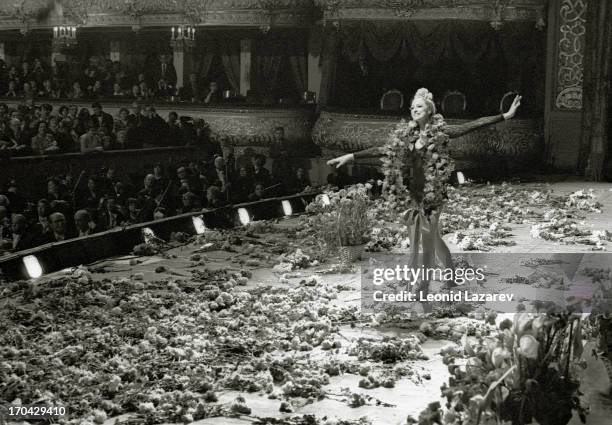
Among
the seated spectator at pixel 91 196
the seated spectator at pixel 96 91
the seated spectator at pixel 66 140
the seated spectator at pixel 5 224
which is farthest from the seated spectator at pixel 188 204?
the seated spectator at pixel 96 91

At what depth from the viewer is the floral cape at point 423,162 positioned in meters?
9.26

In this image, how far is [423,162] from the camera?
937 cm


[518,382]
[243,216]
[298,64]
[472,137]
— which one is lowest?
[243,216]

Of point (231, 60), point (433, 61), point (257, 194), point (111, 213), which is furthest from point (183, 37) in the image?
point (111, 213)

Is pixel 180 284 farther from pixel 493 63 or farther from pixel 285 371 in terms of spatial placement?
pixel 493 63

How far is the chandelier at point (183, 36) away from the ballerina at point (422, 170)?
1544 centimetres

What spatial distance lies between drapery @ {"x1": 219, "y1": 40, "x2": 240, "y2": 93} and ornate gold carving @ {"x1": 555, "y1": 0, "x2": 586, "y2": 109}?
8.44 meters

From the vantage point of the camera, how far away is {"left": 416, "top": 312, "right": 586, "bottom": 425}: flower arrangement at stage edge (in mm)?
4945

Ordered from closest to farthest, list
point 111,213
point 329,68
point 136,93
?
point 111,213
point 329,68
point 136,93

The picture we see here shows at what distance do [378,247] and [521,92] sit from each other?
1119 centimetres

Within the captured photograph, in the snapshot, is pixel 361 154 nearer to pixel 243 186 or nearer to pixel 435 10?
pixel 243 186

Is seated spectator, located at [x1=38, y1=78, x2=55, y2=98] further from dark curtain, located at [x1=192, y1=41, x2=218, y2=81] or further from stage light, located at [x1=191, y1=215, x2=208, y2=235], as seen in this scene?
stage light, located at [x1=191, y1=215, x2=208, y2=235]

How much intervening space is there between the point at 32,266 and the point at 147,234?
2.15 metres

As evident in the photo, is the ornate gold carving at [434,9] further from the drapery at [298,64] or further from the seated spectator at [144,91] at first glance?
the seated spectator at [144,91]
